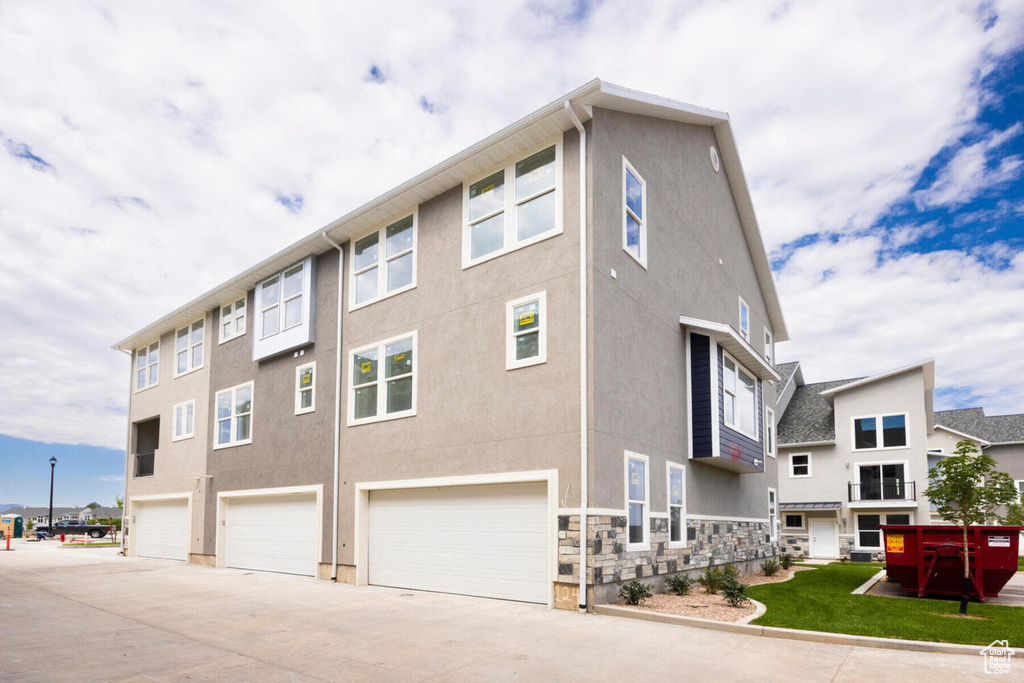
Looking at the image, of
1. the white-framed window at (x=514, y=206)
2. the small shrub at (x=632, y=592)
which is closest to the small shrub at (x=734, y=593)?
the small shrub at (x=632, y=592)

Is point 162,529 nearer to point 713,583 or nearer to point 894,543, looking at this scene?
point 713,583

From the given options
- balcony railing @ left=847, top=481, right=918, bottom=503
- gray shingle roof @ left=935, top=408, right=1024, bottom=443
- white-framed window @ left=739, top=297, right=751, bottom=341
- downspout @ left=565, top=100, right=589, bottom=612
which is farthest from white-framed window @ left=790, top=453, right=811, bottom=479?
downspout @ left=565, top=100, right=589, bottom=612

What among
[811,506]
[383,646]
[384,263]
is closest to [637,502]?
[383,646]

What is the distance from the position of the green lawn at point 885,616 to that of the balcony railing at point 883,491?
16.0m

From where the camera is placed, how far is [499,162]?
43.1ft

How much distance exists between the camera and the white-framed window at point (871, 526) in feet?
94.0

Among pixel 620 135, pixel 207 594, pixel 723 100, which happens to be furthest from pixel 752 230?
pixel 207 594

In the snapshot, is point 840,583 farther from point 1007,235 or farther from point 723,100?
point 1007,235

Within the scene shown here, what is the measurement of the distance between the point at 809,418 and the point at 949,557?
807 inches

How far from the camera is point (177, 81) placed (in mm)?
14000

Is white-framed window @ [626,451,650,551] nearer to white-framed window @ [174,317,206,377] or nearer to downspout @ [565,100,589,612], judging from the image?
downspout @ [565,100,589,612]

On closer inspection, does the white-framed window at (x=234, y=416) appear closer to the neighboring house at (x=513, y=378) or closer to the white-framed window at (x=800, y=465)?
the neighboring house at (x=513, y=378)

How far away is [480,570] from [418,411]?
10.8 ft

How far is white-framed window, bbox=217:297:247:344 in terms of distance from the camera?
20391 mm
